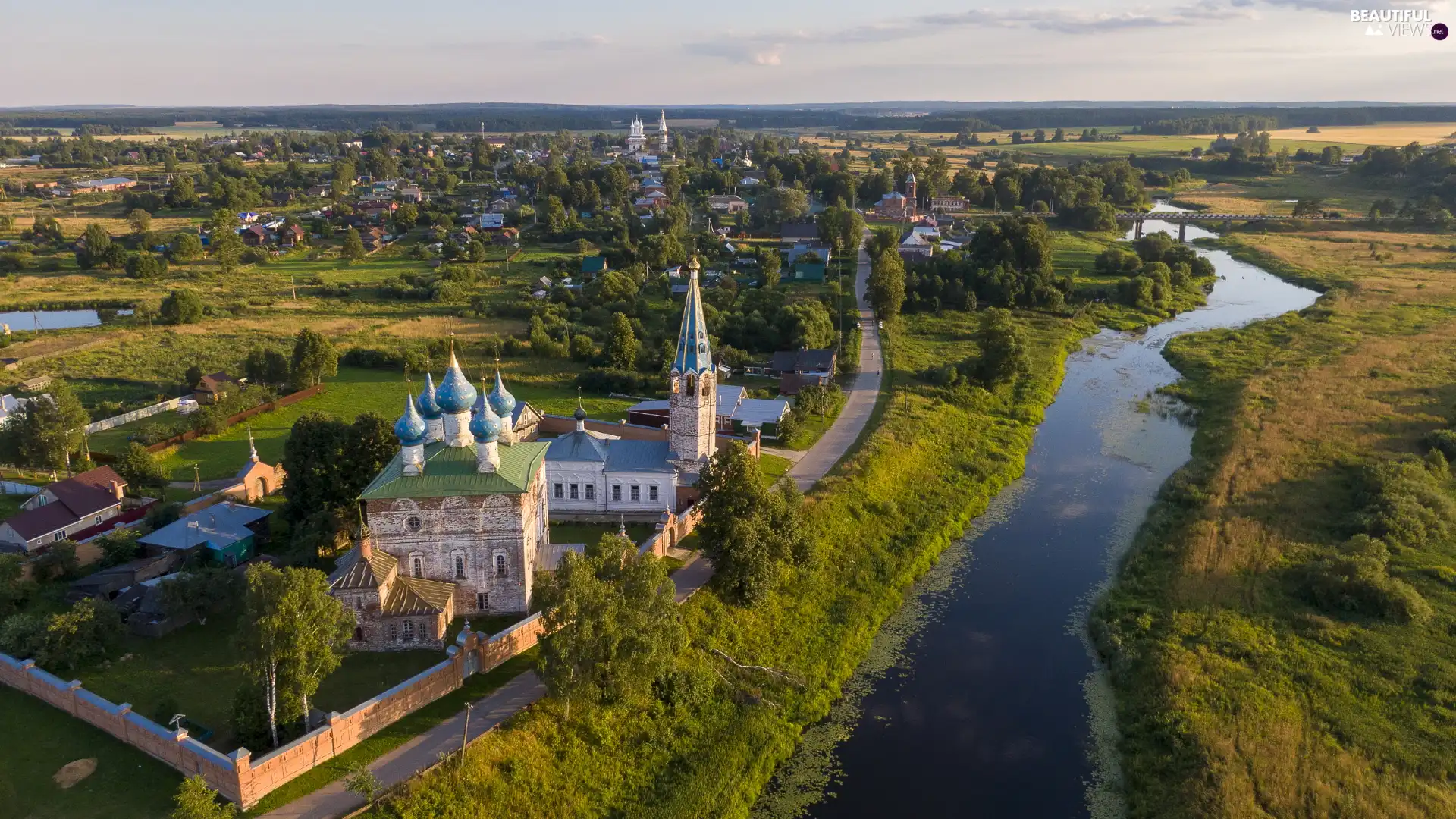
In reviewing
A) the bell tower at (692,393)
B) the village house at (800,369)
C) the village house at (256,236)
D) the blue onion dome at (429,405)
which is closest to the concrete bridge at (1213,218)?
the village house at (800,369)

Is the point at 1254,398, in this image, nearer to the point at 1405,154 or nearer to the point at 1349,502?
the point at 1349,502

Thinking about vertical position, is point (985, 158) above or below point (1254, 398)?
above

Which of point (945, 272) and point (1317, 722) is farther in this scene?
point (945, 272)

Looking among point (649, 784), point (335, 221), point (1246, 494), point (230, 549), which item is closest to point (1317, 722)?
point (1246, 494)

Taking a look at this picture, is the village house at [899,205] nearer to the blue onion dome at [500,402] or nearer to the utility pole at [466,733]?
the blue onion dome at [500,402]

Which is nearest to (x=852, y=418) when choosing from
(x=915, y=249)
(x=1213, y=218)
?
(x=915, y=249)

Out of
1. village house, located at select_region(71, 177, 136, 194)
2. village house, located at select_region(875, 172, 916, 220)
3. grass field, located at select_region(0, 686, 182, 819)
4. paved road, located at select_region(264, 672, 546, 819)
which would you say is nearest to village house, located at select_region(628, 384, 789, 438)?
paved road, located at select_region(264, 672, 546, 819)

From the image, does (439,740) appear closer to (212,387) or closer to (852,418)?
(852,418)
